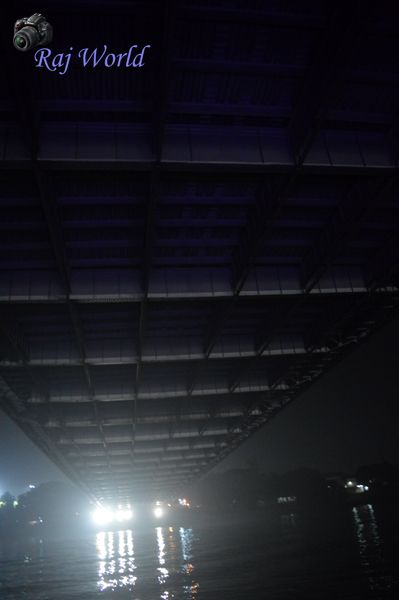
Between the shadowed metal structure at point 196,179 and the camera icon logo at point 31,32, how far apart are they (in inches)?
17.5

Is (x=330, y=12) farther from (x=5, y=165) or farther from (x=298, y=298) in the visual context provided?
(x=298, y=298)

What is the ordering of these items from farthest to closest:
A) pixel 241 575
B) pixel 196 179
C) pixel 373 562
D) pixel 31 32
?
pixel 241 575
pixel 373 562
pixel 196 179
pixel 31 32

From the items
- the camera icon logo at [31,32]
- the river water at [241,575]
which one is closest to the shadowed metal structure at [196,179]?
the camera icon logo at [31,32]

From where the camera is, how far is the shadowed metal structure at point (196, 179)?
810 cm

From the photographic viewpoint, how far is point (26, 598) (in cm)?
1240

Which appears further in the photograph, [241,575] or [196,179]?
[241,575]

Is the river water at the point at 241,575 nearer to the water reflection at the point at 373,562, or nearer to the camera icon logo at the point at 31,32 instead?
the water reflection at the point at 373,562

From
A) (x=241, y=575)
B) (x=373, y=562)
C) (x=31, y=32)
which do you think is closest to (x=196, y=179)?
(x=31, y=32)

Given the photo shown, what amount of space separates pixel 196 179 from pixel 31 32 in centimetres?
488

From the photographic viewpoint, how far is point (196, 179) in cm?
1073

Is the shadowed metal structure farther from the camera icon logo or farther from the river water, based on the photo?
the river water

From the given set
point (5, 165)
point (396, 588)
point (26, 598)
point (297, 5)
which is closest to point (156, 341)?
point (26, 598)

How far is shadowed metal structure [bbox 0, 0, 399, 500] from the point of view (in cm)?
810

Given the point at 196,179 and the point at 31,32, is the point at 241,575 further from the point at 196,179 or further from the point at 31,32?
the point at 31,32
